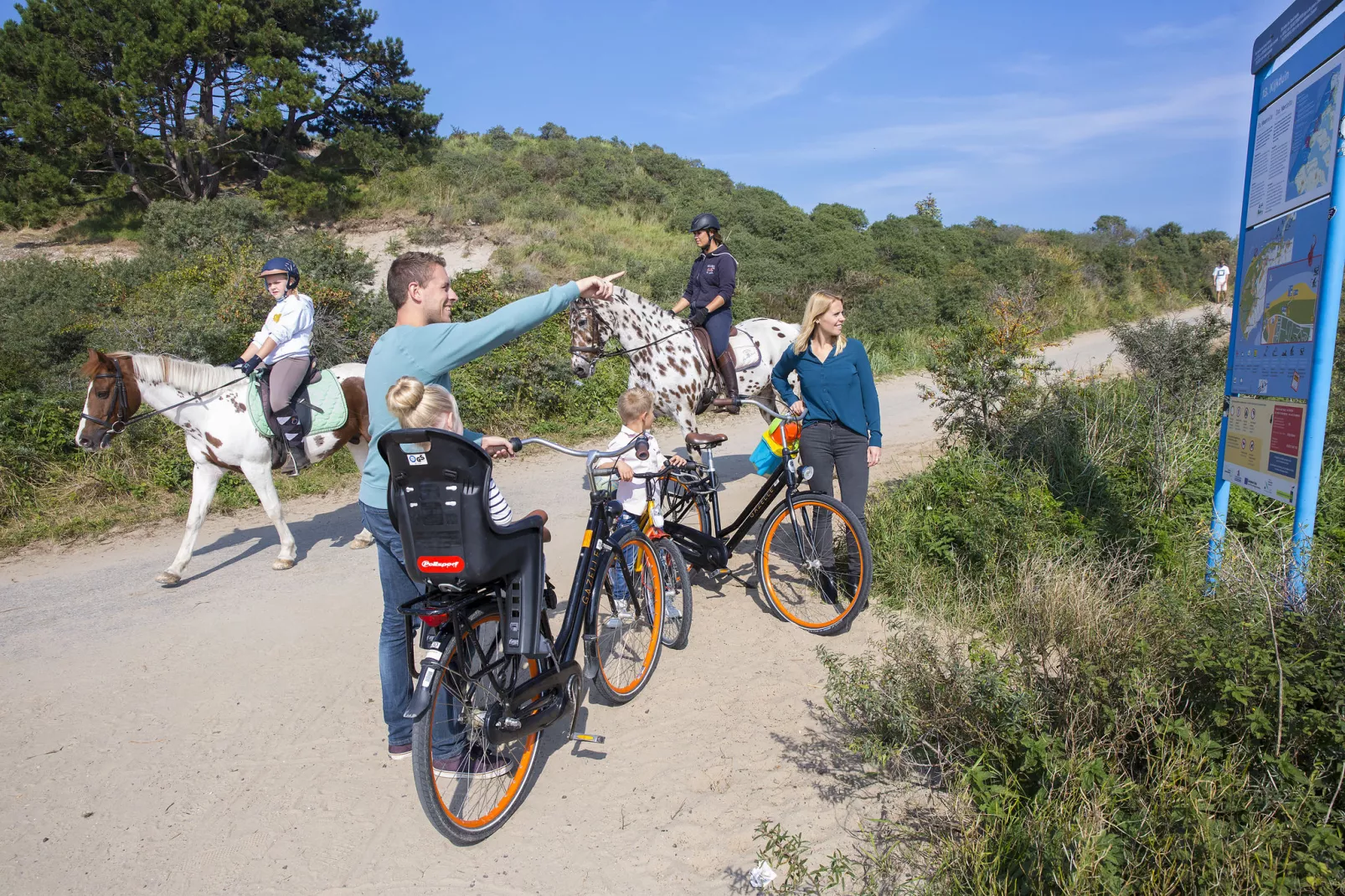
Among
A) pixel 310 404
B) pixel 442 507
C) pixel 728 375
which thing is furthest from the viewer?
pixel 728 375

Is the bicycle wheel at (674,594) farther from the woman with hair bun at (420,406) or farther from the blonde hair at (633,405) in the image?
the woman with hair bun at (420,406)

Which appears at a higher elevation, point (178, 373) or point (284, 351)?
point (284, 351)

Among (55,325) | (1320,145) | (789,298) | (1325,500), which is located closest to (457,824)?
(1320,145)

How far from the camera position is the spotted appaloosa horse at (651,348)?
8055mm

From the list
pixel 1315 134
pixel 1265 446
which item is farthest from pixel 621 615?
pixel 1315 134

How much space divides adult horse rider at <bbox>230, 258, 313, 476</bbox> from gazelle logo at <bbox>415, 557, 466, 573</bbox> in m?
4.81

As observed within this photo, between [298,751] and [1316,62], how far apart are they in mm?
6309

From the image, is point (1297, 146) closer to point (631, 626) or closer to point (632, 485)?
point (632, 485)

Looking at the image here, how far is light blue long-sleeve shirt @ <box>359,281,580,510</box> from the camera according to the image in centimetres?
345

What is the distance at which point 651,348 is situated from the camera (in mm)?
8156

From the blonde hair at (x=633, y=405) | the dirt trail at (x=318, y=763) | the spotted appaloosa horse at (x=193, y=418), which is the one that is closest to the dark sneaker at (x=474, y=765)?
the dirt trail at (x=318, y=763)

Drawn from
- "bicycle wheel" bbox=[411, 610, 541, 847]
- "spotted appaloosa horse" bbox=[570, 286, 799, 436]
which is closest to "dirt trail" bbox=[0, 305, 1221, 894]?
"bicycle wheel" bbox=[411, 610, 541, 847]

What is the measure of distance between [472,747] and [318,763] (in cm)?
113

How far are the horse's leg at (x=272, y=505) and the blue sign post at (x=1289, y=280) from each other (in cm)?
711
